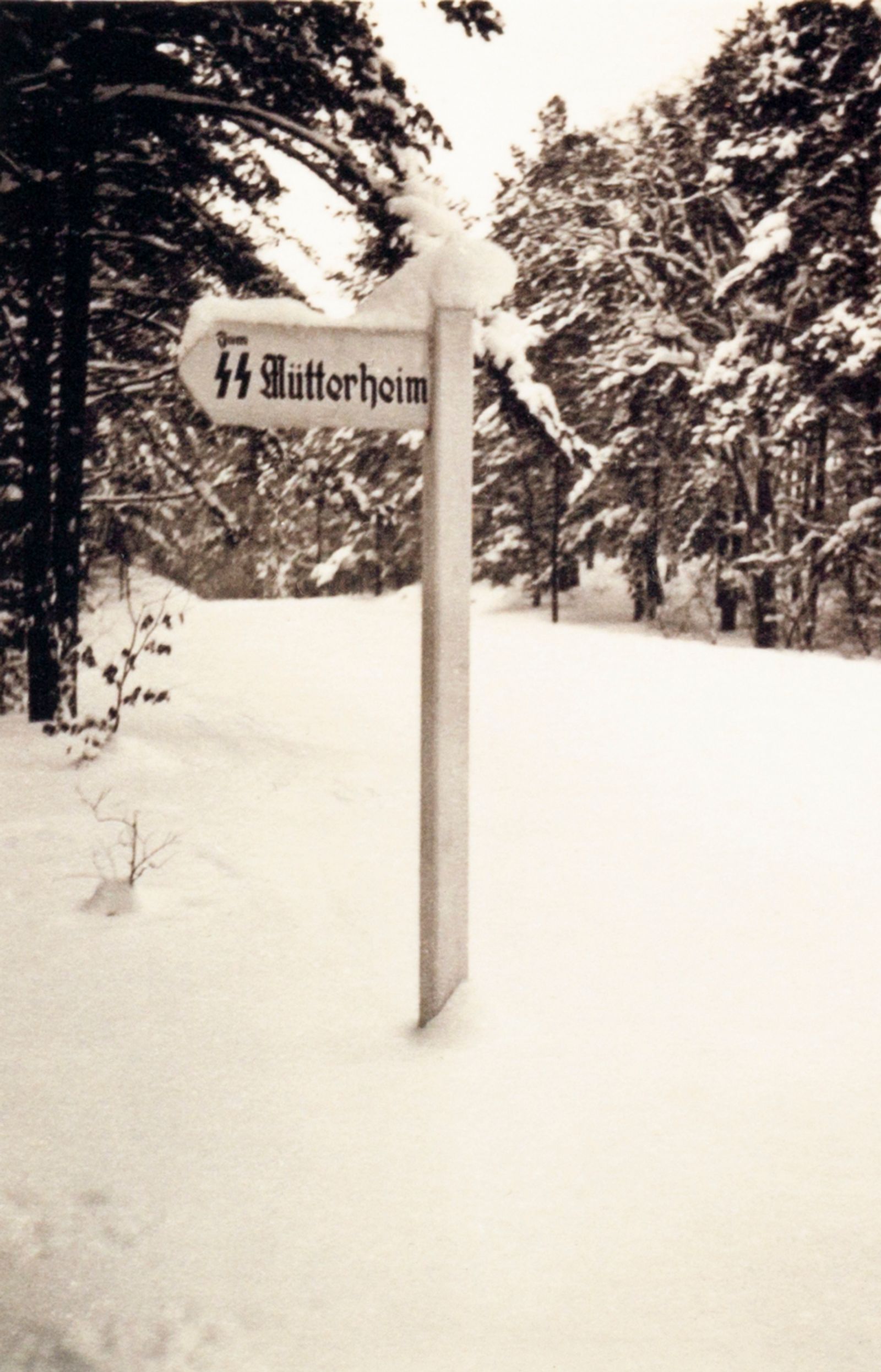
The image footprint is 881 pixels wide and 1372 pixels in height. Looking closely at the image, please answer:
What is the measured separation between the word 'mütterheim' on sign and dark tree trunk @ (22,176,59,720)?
Answer: 15.6ft

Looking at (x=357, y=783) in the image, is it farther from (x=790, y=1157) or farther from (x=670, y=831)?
(x=790, y=1157)

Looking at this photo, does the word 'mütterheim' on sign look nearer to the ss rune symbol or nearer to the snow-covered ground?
the ss rune symbol

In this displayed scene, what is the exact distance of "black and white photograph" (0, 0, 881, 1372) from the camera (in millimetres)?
2631

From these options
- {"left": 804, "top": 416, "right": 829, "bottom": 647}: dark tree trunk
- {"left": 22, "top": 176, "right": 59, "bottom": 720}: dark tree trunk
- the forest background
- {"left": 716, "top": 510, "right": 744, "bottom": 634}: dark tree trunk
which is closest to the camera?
the forest background

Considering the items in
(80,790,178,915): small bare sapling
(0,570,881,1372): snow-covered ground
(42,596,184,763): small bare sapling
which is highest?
(42,596,184,763): small bare sapling

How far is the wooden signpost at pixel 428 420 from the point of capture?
3400 millimetres

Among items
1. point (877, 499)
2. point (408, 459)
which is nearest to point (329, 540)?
point (408, 459)

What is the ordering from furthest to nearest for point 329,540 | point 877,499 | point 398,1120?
point 329,540 → point 877,499 → point 398,1120

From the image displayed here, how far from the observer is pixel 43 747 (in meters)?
7.23

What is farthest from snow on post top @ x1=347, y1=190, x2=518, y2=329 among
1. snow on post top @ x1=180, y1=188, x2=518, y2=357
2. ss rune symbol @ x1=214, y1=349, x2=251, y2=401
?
ss rune symbol @ x1=214, y1=349, x2=251, y2=401

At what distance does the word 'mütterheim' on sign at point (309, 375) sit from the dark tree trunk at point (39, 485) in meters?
4.76

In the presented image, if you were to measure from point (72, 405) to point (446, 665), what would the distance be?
16.1ft

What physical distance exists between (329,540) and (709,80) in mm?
30402

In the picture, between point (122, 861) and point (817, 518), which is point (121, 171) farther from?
point (817, 518)
